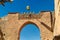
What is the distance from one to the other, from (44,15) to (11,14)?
3359mm

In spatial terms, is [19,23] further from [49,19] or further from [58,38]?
[58,38]

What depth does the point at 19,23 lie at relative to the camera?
18.7 metres

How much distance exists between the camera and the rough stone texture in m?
18.3

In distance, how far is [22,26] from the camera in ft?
61.5

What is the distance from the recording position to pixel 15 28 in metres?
18.7

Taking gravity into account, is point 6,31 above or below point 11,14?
below

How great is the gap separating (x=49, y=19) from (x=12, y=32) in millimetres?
3884

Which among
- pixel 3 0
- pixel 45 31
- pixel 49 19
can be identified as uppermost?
pixel 3 0

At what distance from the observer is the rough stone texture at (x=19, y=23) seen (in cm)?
1830

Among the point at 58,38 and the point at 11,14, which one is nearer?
the point at 58,38

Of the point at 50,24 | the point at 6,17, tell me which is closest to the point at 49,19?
the point at 50,24

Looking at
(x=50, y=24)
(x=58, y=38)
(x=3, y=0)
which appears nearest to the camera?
(x=58, y=38)

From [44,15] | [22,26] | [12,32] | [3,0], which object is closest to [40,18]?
[44,15]

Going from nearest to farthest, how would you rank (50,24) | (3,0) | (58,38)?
1. (58,38)
2. (3,0)
3. (50,24)
